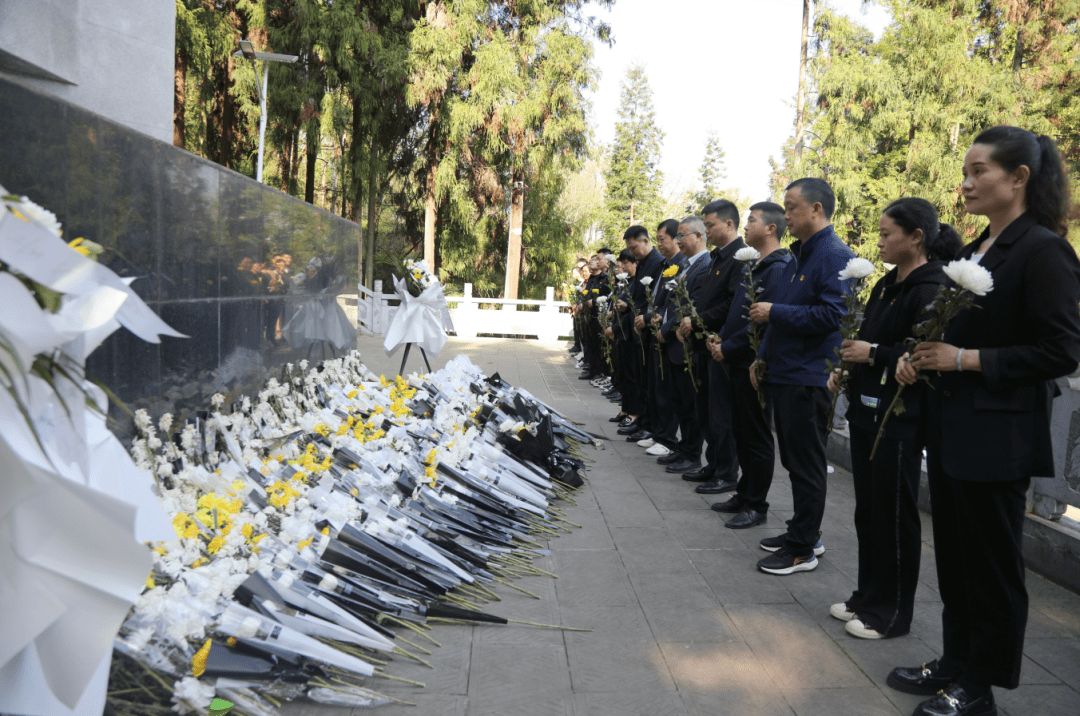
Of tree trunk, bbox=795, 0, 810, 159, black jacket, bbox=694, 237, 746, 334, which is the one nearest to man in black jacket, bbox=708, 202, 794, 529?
black jacket, bbox=694, 237, 746, 334

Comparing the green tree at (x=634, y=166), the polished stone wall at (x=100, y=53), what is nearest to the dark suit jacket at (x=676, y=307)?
the polished stone wall at (x=100, y=53)

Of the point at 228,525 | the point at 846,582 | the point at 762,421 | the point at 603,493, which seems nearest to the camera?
the point at 228,525

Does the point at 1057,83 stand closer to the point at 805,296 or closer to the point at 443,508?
the point at 805,296

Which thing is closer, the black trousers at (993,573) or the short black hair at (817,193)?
the black trousers at (993,573)

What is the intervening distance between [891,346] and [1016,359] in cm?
81

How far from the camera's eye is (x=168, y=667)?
7.79 feet

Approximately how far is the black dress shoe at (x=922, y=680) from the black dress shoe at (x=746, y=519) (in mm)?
1980

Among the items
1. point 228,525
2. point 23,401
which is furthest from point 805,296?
point 23,401

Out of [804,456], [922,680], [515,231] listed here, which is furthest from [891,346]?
[515,231]

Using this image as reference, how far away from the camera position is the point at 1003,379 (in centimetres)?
251

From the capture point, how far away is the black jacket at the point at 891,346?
3.13 m

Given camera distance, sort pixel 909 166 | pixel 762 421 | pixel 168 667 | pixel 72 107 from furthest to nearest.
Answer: pixel 909 166, pixel 762 421, pixel 72 107, pixel 168 667

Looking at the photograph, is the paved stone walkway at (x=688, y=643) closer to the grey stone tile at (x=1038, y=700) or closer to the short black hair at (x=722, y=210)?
the grey stone tile at (x=1038, y=700)

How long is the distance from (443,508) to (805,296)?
2252 mm
